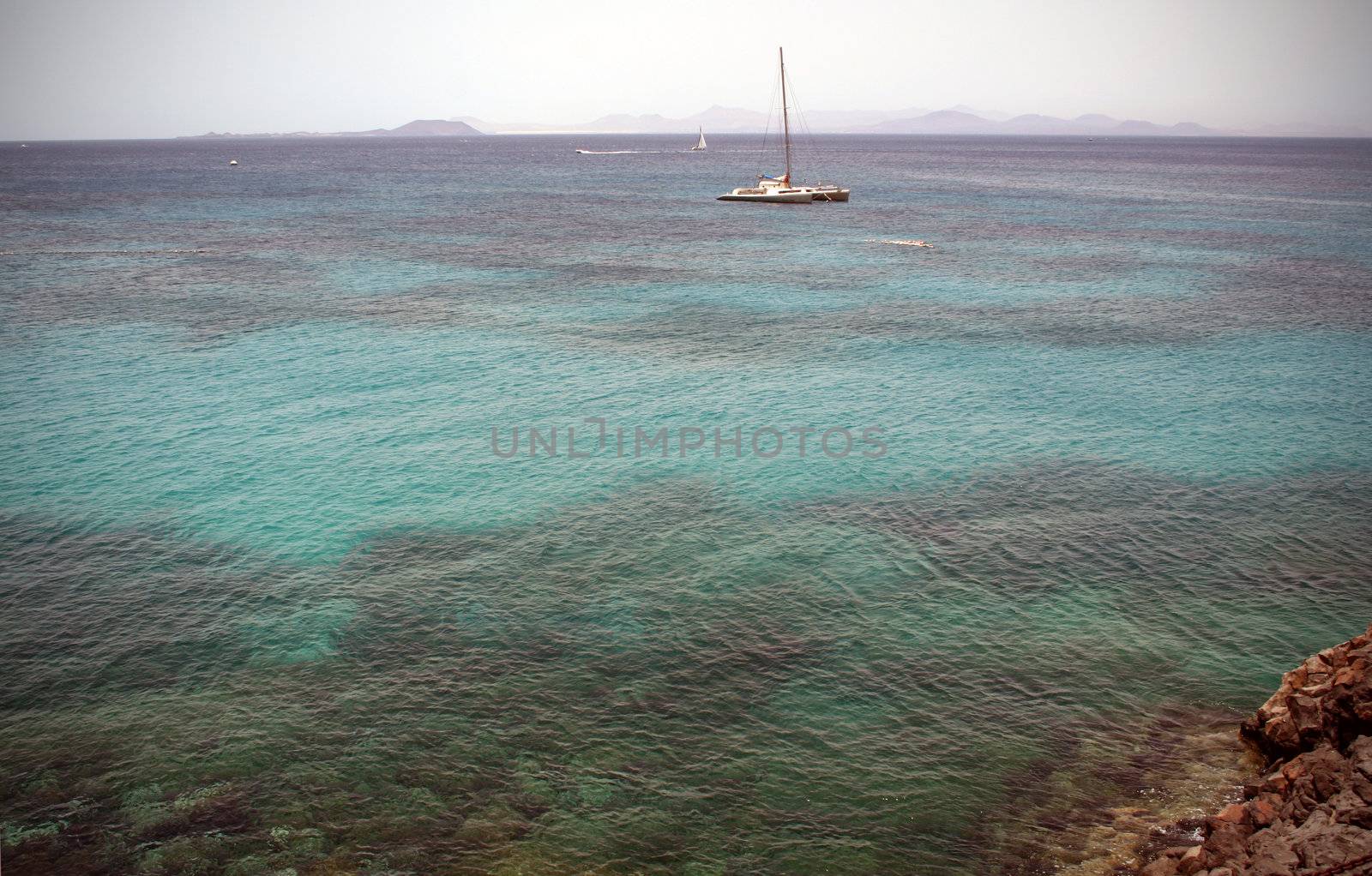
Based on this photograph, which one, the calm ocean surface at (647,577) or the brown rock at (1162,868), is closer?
the brown rock at (1162,868)

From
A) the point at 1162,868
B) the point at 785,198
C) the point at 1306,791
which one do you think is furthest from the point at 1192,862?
the point at 785,198

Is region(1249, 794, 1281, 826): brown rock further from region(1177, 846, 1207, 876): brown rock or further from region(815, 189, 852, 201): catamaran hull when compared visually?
region(815, 189, 852, 201): catamaran hull

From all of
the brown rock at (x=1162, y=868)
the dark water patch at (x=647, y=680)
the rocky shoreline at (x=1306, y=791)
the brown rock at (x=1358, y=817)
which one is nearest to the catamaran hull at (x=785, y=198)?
the dark water patch at (x=647, y=680)

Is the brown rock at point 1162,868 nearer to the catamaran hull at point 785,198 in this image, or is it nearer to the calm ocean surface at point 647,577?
the calm ocean surface at point 647,577

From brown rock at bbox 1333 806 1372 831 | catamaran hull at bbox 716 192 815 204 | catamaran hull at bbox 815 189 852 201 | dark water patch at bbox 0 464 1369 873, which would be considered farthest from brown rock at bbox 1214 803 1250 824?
catamaran hull at bbox 815 189 852 201

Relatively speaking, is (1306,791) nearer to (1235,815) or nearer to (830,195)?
(1235,815)
